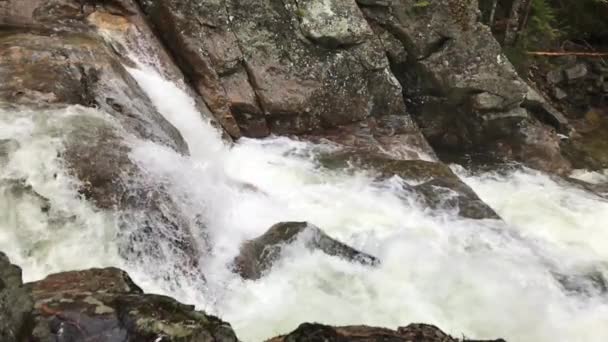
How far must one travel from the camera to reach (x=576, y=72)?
15844 millimetres

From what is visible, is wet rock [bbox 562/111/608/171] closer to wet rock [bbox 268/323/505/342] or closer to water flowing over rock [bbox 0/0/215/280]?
water flowing over rock [bbox 0/0/215/280]

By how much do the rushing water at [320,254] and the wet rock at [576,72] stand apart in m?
6.79

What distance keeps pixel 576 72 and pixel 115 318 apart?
15.4 metres

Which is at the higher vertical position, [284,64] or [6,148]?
[6,148]

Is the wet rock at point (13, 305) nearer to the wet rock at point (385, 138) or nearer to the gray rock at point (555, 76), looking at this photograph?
the wet rock at point (385, 138)

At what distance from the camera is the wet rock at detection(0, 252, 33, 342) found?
3.05 metres

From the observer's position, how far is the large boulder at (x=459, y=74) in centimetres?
1247

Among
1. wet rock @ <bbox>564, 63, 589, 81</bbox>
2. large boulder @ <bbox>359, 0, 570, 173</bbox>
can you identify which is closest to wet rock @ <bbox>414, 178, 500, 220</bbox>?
large boulder @ <bbox>359, 0, 570, 173</bbox>

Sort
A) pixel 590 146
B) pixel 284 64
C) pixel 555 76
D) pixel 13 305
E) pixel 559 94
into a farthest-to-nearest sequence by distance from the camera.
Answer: pixel 555 76 → pixel 559 94 → pixel 590 146 → pixel 284 64 → pixel 13 305

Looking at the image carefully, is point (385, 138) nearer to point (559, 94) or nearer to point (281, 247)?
point (281, 247)

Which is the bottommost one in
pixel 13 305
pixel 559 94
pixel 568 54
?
pixel 559 94

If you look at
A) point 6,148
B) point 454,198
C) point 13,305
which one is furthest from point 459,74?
point 13,305

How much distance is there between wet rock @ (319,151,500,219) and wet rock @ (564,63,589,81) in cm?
769

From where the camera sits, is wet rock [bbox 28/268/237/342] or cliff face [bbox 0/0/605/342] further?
cliff face [bbox 0/0/605/342]
